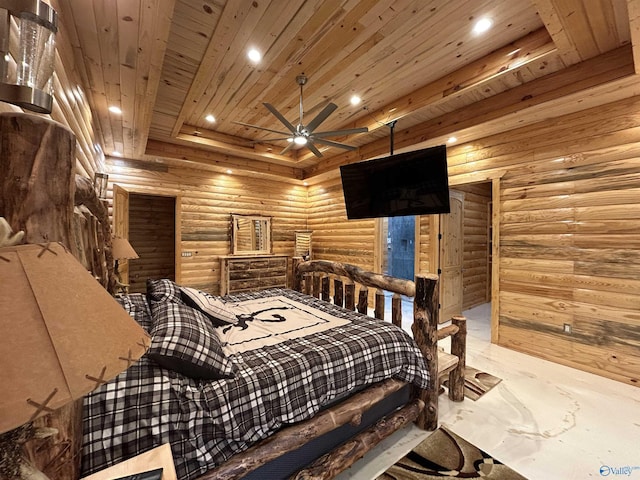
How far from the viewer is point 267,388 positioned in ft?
4.65

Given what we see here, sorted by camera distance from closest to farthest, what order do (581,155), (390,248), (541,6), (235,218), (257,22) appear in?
1. (541,6)
2. (257,22)
3. (581,155)
4. (235,218)
5. (390,248)

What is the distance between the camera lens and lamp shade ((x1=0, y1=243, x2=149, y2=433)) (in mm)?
346

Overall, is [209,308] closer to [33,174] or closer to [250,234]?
[33,174]

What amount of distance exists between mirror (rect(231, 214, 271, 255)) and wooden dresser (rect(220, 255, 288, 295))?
32cm

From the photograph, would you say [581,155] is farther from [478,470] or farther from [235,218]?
[235,218]

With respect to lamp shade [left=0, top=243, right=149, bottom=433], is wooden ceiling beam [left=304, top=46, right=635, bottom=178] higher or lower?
higher

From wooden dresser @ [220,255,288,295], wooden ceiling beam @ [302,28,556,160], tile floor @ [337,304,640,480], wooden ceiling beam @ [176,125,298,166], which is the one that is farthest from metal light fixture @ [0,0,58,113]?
wooden dresser @ [220,255,288,295]

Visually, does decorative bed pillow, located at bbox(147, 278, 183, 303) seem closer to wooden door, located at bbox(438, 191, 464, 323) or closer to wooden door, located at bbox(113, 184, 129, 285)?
wooden door, located at bbox(113, 184, 129, 285)

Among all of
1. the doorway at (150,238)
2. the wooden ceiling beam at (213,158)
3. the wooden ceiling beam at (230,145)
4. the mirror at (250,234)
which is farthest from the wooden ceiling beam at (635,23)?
the doorway at (150,238)

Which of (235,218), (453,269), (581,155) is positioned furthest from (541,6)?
(235,218)

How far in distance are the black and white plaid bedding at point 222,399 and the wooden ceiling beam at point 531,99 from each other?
312 cm

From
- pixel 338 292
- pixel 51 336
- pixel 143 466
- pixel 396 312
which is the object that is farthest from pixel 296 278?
pixel 51 336

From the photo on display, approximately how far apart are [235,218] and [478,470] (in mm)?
5398

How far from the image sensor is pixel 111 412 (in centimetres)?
114
